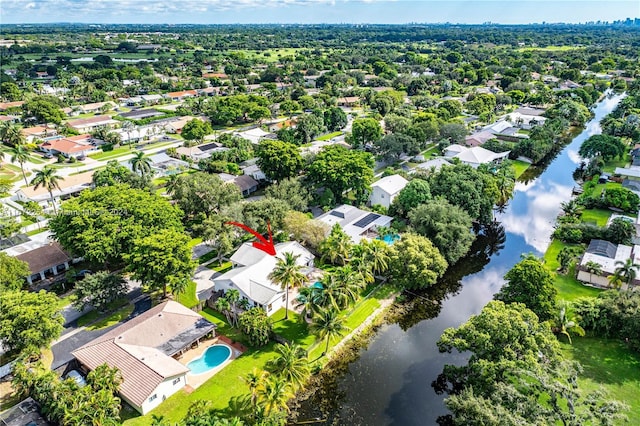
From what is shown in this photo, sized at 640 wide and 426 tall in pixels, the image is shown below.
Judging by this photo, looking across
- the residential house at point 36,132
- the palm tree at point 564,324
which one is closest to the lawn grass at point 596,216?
the palm tree at point 564,324

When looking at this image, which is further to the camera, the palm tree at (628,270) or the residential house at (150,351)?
the palm tree at (628,270)

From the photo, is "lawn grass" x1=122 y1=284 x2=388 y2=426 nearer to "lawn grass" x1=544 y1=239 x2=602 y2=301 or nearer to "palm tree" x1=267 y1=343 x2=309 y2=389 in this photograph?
"palm tree" x1=267 y1=343 x2=309 y2=389

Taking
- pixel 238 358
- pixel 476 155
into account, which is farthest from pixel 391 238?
pixel 476 155

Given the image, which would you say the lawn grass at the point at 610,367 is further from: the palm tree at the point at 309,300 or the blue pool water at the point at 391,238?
the palm tree at the point at 309,300

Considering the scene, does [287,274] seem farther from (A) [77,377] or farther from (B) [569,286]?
(B) [569,286]

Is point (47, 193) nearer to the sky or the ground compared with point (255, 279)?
nearer to the sky

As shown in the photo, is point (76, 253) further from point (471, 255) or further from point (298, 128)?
point (298, 128)
